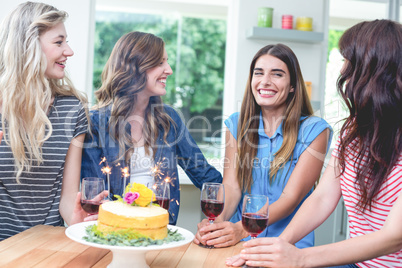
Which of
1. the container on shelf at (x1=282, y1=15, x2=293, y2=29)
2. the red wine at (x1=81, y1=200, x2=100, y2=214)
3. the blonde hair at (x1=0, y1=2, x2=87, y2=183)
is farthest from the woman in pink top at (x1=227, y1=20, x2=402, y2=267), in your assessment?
the container on shelf at (x1=282, y1=15, x2=293, y2=29)

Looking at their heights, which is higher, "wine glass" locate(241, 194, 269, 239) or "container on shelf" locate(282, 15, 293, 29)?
"container on shelf" locate(282, 15, 293, 29)

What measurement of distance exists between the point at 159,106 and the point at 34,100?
0.72 m

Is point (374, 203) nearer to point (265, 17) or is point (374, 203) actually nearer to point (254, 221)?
point (254, 221)

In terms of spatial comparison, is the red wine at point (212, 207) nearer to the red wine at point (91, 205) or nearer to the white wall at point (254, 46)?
the red wine at point (91, 205)

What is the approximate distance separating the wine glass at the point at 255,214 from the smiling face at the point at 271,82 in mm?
923

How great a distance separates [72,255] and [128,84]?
111 cm

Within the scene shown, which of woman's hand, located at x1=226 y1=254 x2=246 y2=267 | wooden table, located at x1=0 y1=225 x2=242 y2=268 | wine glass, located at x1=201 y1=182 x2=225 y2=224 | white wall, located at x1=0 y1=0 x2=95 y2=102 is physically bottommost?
wooden table, located at x1=0 y1=225 x2=242 y2=268

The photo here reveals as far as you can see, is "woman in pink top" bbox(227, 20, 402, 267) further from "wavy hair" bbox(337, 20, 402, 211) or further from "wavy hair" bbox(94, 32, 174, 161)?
"wavy hair" bbox(94, 32, 174, 161)

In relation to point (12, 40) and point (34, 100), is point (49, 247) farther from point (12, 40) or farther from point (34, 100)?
Answer: point (12, 40)

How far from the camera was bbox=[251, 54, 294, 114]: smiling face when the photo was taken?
6.71 ft

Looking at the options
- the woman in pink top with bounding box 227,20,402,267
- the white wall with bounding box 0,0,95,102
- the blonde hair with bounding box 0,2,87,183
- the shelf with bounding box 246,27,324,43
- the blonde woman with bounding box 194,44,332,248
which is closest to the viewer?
the woman in pink top with bounding box 227,20,402,267

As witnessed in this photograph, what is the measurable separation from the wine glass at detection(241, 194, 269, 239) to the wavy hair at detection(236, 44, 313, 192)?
0.81 meters

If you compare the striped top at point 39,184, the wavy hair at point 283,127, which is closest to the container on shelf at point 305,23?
the wavy hair at point 283,127

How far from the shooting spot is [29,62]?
1.70 m
